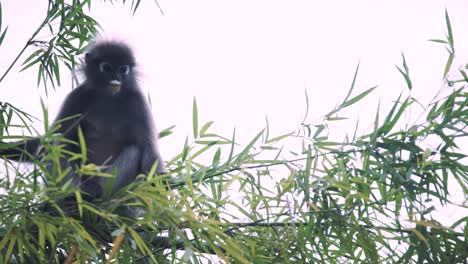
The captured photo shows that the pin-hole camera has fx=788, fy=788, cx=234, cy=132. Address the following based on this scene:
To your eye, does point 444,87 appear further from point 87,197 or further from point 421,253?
point 87,197

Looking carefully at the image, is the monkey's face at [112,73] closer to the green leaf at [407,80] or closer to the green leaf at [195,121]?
the green leaf at [195,121]

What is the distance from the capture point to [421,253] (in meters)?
2.62

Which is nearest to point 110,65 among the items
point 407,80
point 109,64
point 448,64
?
point 109,64

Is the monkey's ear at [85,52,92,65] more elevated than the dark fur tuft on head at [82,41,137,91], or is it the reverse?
the monkey's ear at [85,52,92,65]

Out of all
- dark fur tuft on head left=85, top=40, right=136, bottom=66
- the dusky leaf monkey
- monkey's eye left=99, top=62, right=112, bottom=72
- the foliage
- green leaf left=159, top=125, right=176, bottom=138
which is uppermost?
dark fur tuft on head left=85, top=40, right=136, bottom=66

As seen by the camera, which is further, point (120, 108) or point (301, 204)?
point (120, 108)

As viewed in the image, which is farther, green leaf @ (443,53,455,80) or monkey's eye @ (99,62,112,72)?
monkey's eye @ (99,62,112,72)

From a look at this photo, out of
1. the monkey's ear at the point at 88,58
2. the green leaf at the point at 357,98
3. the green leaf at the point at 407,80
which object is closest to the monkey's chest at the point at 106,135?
the monkey's ear at the point at 88,58

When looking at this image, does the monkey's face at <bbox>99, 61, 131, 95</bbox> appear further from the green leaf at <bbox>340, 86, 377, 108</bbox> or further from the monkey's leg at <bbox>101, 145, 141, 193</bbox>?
the green leaf at <bbox>340, 86, 377, 108</bbox>

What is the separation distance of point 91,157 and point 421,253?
Answer: 5.23ft

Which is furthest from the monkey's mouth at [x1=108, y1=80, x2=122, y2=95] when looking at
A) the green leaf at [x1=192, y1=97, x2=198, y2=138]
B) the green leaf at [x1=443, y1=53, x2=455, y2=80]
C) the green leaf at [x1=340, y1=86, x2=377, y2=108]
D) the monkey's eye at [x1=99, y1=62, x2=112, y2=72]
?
the green leaf at [x1=443, y1=53, x2=455, y2=80]

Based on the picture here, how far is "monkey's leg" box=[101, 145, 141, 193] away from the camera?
3393 mm

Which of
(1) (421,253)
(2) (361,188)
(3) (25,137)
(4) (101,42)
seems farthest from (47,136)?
(4) (101,42)

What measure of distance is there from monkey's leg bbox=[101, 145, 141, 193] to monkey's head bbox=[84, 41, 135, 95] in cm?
28
